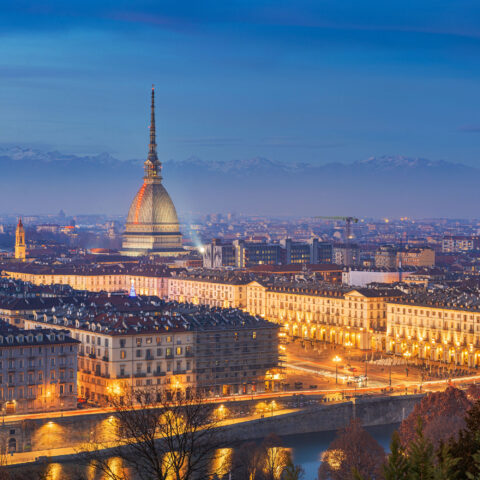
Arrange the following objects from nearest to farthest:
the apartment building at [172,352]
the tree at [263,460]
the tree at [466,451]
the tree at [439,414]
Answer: the tree at [466,451]
the tree at [263,460]
the tree at [439,414]
the apartment building at [172,352]

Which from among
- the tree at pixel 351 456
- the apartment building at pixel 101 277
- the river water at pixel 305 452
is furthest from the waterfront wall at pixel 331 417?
the apartment building at pixel 101 277

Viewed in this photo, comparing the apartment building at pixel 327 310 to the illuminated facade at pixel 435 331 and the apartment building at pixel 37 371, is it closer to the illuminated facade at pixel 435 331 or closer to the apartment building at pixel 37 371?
the illuminated facade at pixel 435 331

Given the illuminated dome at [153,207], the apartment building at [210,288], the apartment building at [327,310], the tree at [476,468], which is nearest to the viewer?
the tree at [476,468]

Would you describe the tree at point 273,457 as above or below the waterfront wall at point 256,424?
below

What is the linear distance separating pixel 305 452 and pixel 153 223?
4961 inches

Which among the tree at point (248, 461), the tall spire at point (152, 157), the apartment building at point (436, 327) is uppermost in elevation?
the tall spire at point (152, 157)

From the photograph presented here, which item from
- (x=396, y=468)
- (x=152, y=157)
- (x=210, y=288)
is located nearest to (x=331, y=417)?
(x=396, y=468)

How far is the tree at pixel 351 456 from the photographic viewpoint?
155ft

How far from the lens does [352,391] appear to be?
6391 centimetres

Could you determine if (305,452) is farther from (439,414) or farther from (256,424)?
(439,414)

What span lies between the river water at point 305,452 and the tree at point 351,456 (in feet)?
2.26

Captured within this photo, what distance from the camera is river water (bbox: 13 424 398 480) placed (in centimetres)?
4788

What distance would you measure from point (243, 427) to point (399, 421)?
9763 mm

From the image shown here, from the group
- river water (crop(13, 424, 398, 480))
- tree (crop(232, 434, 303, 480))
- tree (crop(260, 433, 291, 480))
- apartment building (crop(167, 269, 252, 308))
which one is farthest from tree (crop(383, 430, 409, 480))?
apartment building (crop(167, 269, 252, 308))
